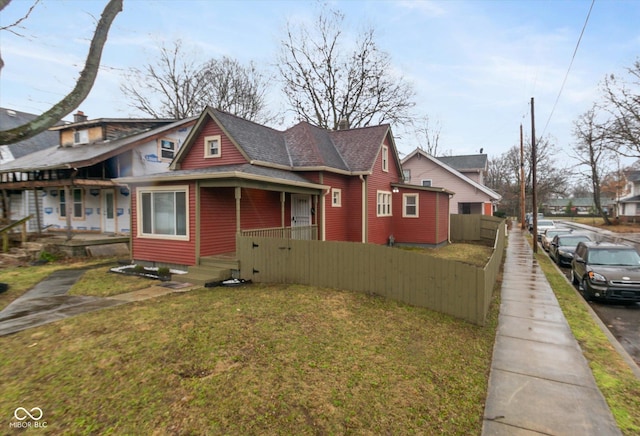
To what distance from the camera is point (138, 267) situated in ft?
36.8

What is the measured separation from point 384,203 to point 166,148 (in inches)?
543

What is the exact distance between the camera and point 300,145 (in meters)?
16.4

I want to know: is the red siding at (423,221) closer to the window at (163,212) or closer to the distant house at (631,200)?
the window at (163,212)

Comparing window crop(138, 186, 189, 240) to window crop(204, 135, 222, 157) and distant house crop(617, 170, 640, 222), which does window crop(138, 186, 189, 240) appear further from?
distant house crop(617, 170, 640, 222)

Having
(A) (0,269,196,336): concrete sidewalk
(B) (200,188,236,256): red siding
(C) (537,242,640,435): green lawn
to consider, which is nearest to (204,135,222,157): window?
(B) (200,188,236,256): red siding

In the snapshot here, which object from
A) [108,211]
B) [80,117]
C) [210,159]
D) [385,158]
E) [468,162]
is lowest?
[108,211]

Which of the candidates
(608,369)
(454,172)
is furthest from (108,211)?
(454,172)

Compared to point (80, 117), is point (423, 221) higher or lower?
lower

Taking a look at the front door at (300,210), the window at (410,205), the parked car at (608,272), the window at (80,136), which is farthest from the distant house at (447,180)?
the window at (80,136)

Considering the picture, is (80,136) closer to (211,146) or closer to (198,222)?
(211,146)

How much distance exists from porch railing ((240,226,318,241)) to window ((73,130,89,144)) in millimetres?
15786

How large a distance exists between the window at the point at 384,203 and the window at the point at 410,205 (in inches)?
46.4

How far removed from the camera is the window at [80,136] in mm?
19891

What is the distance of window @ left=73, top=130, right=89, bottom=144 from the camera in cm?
1989
